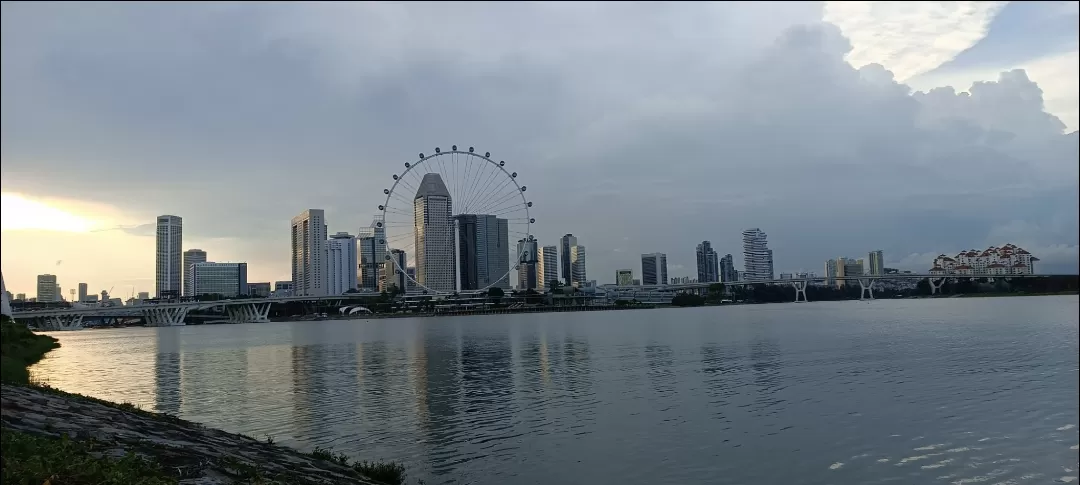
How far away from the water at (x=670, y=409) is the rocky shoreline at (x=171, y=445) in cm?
279

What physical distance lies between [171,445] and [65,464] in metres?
5.72

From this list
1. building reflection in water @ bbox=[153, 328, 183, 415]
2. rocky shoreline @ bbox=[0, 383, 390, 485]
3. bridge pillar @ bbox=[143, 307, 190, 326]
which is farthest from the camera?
bridge pillar @ bbox=[143, 307, 190, 326]

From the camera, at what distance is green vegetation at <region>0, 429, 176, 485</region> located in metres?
10.9

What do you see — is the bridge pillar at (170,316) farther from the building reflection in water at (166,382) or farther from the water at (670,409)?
the water at (670,409)

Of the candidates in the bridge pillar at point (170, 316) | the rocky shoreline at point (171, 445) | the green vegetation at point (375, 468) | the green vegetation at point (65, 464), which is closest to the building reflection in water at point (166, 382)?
the rocky shoreline at point (171, 445)

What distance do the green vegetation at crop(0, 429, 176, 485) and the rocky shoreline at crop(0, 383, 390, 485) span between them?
0.76 ft

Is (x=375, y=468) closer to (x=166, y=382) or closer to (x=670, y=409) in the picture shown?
(x=670, y=409)

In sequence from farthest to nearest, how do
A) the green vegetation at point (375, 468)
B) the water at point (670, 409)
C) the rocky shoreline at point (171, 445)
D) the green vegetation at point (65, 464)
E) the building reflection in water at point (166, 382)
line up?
the building reflection in water at point (166, 382) < the water at point (670, 409) < the green vegetation at point (375, 468) < the rocky shoreline at point (171, 445) < the green vegetation at point (65, 464)

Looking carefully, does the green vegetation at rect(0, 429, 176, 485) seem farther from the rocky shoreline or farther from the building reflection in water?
the building reflection in water

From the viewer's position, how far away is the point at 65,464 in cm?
→ 1188

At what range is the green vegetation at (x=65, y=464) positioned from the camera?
10.9 metres

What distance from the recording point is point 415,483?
1889cm

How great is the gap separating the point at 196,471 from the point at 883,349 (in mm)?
54587

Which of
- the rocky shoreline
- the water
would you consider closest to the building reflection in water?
the water
